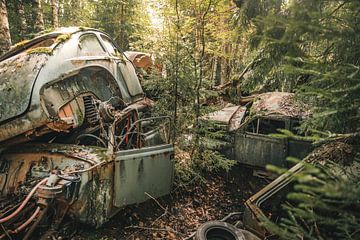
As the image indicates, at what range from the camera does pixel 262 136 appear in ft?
18.3

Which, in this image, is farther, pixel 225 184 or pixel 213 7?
pixel 225 184

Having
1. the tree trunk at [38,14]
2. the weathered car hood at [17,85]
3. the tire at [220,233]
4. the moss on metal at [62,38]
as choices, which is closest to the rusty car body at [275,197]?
the tire at [220,233]

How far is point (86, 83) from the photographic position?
437cm

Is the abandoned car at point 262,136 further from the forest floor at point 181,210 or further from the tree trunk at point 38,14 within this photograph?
the tree trunk at point 38,14

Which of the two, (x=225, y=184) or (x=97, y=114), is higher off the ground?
(x=97, y=114)

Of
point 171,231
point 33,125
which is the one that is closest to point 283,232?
point 171,231

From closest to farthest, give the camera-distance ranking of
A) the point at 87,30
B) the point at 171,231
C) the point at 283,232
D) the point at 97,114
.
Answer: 1. the point at 283,232
2. the point at 171,231
3. the point at 97,114
4. the point at 87,30

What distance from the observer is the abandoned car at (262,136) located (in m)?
5.49

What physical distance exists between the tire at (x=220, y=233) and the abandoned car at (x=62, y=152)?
0.80m

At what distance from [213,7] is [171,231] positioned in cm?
389

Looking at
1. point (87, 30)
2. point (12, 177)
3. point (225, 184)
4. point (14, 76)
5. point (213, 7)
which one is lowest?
point (225, 184)

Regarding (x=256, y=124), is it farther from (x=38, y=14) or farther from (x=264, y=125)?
A: (x=38, y=14)

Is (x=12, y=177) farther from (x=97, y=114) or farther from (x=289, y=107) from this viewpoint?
(x=289, y=107)

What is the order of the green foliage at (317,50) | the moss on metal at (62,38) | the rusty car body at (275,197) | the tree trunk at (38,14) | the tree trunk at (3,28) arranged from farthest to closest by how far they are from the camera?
the tree trunk at (38,14)
the tree trunk at (3,28)
the moss on metal at (62,38)
the rusty car body at (275,197)
the green foliage at (317,50)
